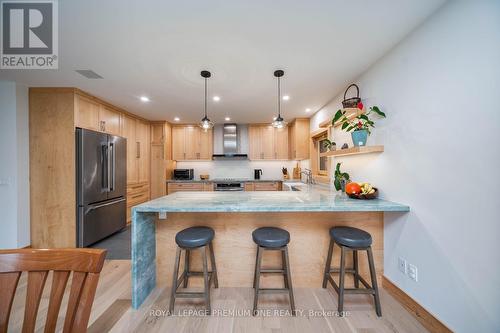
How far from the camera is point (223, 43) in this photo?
5.68ft

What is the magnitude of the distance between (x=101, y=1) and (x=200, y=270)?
238cm

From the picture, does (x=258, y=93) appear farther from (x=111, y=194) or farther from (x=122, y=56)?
(x=111, y=194)

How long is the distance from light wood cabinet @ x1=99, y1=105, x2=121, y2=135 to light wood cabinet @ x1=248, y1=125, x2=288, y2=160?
9.30ft

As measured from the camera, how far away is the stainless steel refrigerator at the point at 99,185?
9.06 feet

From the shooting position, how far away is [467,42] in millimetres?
1211

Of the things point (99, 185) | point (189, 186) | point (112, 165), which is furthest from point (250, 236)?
point (189, 186)

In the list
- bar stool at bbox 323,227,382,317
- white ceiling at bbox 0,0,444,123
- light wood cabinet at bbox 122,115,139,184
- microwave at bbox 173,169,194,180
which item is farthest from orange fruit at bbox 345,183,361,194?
light wood cabinet at bbox 122,115,139,184

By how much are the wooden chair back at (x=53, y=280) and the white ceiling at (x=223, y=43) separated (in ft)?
5.24

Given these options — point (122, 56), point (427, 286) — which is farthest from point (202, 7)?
point (427, 286)

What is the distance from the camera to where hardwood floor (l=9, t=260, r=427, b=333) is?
1.46 m

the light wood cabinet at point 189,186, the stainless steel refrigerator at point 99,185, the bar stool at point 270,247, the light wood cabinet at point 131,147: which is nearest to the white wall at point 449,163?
the bar stool at point 270,247

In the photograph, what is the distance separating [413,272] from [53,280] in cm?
234

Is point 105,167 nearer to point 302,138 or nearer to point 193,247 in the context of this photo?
point 193,247

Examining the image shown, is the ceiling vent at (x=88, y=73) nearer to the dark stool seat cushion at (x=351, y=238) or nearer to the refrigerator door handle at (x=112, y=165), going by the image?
the refrigerator door handle at (x=112, y=165)
